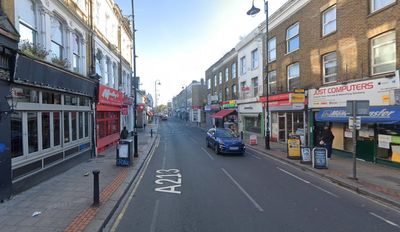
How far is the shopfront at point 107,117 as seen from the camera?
58.5 ft

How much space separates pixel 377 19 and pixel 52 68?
1348 centimetres

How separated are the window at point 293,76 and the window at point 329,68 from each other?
10.4ft

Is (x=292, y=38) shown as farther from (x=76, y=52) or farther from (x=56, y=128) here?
(x=56, y=128)

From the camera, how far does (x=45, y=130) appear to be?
10.6m

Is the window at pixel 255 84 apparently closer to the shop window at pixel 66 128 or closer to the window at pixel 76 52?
the window at pixel 76 52

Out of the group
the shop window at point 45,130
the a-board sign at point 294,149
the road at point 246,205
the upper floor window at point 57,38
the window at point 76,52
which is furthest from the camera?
the a-board sign at point 294,149

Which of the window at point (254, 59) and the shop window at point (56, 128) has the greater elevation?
the window at point (254, 59)

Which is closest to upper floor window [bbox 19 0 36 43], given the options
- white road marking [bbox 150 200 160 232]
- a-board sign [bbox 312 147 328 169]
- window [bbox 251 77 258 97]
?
white road marking [bbox 150 200 160 232]

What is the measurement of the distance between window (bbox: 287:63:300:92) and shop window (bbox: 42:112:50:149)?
16.1 meters

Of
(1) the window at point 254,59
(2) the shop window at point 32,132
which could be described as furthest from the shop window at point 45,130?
(1) the window at point 254,59

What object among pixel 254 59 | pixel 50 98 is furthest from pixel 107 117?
pixel 254 59

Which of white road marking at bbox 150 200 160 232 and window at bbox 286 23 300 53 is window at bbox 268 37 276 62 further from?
white road marking at bbox 150 200 160 232

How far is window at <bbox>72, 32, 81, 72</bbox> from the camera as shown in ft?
45.6

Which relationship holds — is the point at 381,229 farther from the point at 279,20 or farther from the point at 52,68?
the point at 279,20
